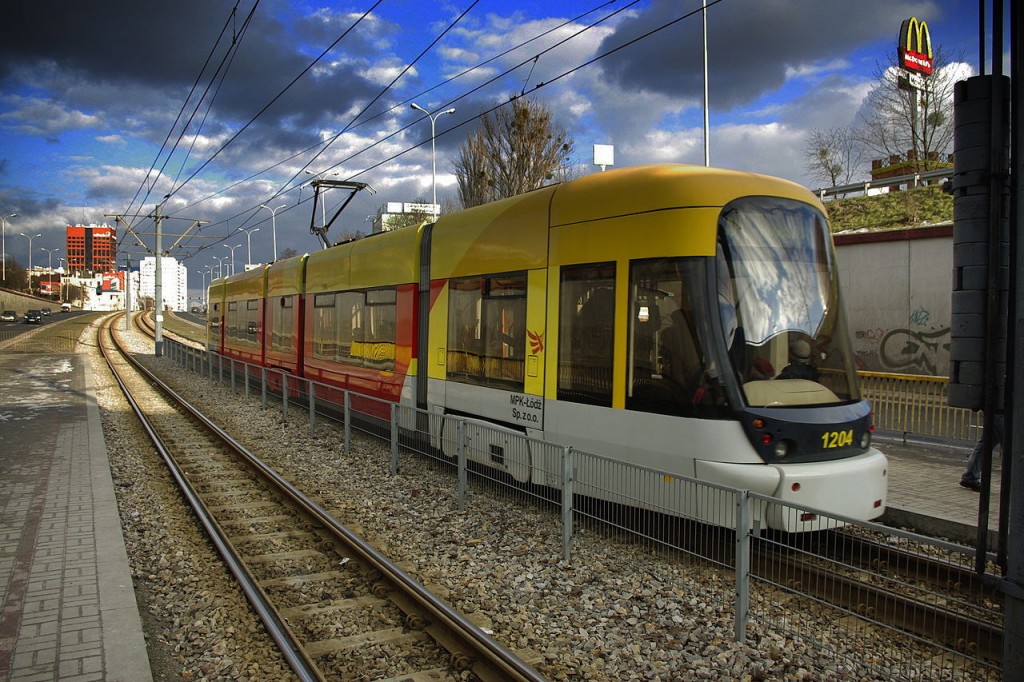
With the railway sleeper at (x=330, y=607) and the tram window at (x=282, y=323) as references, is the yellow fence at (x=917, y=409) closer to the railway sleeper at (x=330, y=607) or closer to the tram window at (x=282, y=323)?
the railway sleeper at (x=330, y=607)

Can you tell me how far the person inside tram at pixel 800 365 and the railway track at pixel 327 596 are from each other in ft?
10.7

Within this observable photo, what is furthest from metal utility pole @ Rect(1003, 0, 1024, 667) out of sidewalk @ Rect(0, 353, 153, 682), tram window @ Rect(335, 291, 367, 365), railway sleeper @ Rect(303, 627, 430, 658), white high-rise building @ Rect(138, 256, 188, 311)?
white high-rise building @ Rect(138, 256, 188, 311)

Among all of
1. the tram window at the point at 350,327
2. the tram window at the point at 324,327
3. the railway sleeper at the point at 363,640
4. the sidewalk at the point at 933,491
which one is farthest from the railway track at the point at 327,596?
the sidewalk at the point at 933,491

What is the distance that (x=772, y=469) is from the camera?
559cm

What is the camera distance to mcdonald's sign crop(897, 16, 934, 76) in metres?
25.0

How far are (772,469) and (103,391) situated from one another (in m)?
20.2

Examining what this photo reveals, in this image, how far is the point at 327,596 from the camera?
5590mm

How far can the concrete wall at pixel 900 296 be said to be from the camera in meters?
15.5

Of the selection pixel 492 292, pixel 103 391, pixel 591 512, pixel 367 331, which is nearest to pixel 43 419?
pixel 103 391

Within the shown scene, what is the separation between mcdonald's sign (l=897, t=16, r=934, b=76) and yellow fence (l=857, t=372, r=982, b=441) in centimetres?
1845

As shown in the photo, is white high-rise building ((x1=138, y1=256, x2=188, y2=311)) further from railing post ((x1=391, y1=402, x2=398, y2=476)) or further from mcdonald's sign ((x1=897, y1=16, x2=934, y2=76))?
railing post ((x1=391, y1=402, x2=398, y2=476))

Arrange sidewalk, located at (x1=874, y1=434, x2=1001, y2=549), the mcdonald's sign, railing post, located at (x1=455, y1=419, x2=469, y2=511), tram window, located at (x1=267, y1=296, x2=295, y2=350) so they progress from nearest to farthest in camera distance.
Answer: sidewalk, located at (x1=874, y1=434, x2=1001, y2=549) → railing post, located at (x1=455, y1=419, x2=469, y2=511) → tram window, located at (x1=267, y1=296, x2=295, y2=350) → the mcdonald's sign

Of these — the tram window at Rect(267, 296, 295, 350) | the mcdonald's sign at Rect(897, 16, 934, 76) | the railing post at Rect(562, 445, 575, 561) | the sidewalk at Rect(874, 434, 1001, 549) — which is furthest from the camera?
the mcdonald's sign at Rect(897, 16, 934, 76)

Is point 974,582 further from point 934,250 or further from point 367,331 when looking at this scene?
point 934,250
